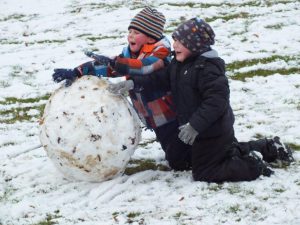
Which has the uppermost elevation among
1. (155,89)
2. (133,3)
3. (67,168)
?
(155,89)

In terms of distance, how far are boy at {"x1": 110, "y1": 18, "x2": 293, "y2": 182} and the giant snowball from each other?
0.74 feet

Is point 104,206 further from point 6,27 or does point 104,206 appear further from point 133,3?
point 133,3

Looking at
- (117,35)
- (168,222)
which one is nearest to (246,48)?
(117,35)

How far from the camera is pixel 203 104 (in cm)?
468

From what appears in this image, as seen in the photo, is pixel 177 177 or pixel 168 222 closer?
pixel 168 222

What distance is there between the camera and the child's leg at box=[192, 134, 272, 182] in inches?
193

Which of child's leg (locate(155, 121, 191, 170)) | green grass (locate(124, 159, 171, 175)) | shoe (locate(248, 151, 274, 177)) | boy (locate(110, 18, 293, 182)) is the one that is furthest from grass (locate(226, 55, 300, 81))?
boy (locate(110, 18, 293, 182))

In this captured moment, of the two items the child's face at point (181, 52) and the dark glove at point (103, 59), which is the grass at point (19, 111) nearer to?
the dark glove at point (103, 59)

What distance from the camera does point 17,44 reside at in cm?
1266

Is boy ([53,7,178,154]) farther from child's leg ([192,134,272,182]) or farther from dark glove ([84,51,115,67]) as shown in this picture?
child's leg ([192,134,272,182])

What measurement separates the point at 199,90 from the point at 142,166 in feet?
4.26

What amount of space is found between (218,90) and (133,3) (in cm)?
1246

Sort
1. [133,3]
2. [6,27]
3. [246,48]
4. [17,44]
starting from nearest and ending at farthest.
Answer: [246,48] < [17,44] < [6,27] < [133,3]

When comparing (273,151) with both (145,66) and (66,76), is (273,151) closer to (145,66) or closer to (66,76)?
(145,66)
